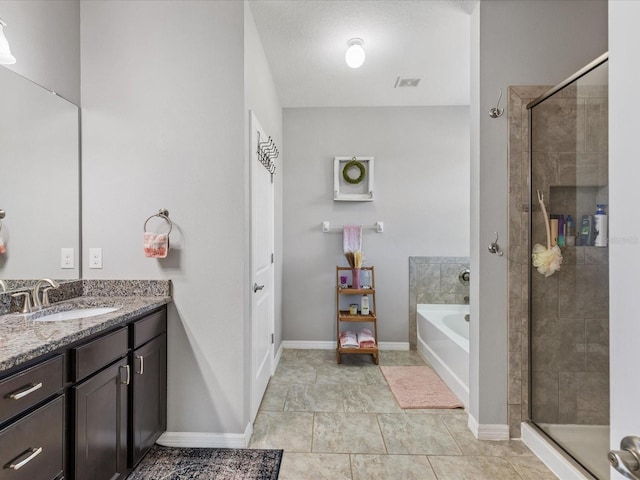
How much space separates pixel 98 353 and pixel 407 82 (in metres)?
3.26

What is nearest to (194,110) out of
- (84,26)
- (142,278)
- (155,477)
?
(84,26)

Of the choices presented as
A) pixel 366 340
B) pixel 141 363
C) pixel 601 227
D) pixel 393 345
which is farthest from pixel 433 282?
pixel 141 363

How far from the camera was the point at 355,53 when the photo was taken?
262cm

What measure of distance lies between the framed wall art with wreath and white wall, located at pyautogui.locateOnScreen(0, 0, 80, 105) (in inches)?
97.0

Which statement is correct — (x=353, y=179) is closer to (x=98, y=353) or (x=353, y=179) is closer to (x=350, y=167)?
(x=350, y=167)

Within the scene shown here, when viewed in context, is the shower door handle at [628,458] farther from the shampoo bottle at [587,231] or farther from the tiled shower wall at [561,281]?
the shampoo bottle at [587,231]

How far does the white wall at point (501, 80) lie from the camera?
2.21 meters

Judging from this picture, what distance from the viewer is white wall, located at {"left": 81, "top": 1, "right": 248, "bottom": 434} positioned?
2111mm

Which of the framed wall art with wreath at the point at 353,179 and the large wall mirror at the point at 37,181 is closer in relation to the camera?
the large wall mirror at the point at 37,181

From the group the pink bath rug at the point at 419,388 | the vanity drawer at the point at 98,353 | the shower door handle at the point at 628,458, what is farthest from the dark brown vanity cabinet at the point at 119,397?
the pink bath rug at the point at 419,388

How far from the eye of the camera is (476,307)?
2260 mm

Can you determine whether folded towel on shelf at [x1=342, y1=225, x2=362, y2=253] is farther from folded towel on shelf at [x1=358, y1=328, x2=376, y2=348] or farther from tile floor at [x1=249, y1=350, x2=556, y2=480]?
tile floor at [x1=249, y1=350, x2=556, y2=480]

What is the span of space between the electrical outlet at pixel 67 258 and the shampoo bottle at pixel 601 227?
2.87m

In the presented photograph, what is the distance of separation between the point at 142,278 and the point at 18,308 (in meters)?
0.58
